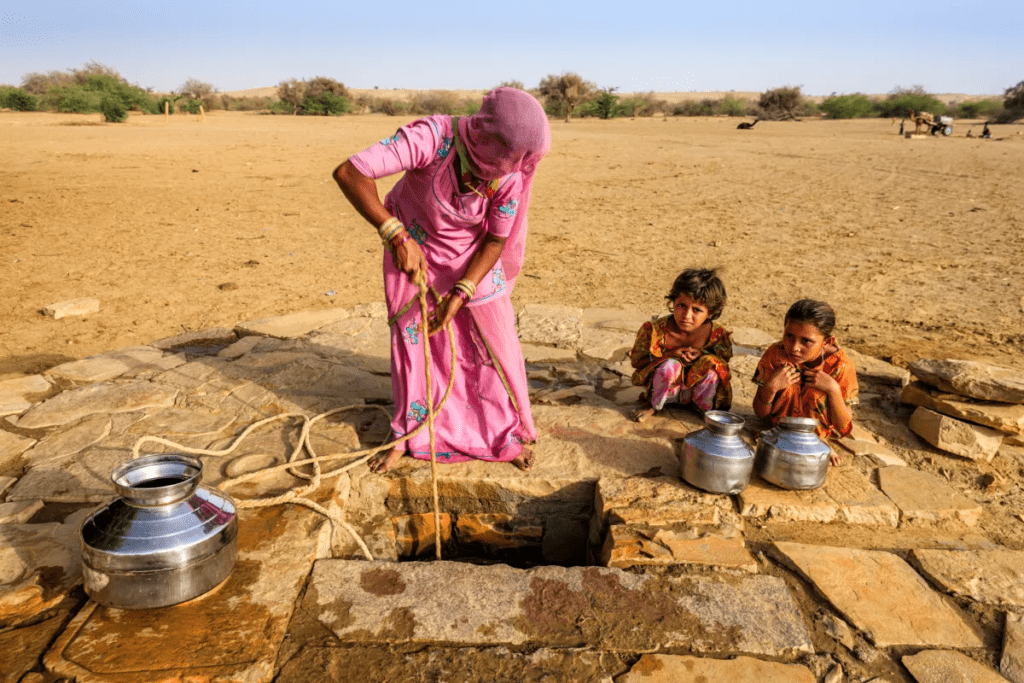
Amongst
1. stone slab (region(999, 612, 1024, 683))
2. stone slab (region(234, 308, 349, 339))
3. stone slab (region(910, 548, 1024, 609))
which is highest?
stone slab (region(234, 308, 349, 339))

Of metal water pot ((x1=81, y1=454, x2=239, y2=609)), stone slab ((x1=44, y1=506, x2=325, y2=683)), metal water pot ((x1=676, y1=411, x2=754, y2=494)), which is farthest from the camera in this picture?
metal water pot ((x1=676, y1=411, x2=754, y2=494))

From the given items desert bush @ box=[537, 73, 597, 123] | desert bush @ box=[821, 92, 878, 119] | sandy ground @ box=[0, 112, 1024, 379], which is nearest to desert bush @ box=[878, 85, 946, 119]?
desert bush @ box=[821, 92, 878, 119]

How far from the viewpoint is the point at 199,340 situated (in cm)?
428

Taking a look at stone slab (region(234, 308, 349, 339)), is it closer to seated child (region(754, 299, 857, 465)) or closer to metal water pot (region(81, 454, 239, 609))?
metal water pot (region(81, 454, 239, 609))

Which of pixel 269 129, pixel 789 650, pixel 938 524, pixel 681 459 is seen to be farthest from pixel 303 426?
pixel 269 129

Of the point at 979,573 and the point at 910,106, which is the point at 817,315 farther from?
the point at 910,106

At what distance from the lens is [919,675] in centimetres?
183

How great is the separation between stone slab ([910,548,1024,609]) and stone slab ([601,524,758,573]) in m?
0.64

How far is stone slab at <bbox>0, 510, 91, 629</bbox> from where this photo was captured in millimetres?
1895

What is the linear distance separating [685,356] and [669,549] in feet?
3.79

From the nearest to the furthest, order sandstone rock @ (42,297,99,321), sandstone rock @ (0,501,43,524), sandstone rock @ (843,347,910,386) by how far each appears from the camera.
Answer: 1. sandstone rock @ (0,501,43,524)
2. sandstone rock @ (843,347,910,386)
3. sandstone rock @ (42,297,99,321)

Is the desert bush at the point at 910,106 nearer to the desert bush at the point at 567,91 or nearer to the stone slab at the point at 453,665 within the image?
the desert bush at the point at 567,91

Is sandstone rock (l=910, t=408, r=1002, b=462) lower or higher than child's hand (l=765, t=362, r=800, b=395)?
lower

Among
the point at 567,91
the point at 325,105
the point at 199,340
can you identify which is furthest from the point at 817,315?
the point at 325,105
